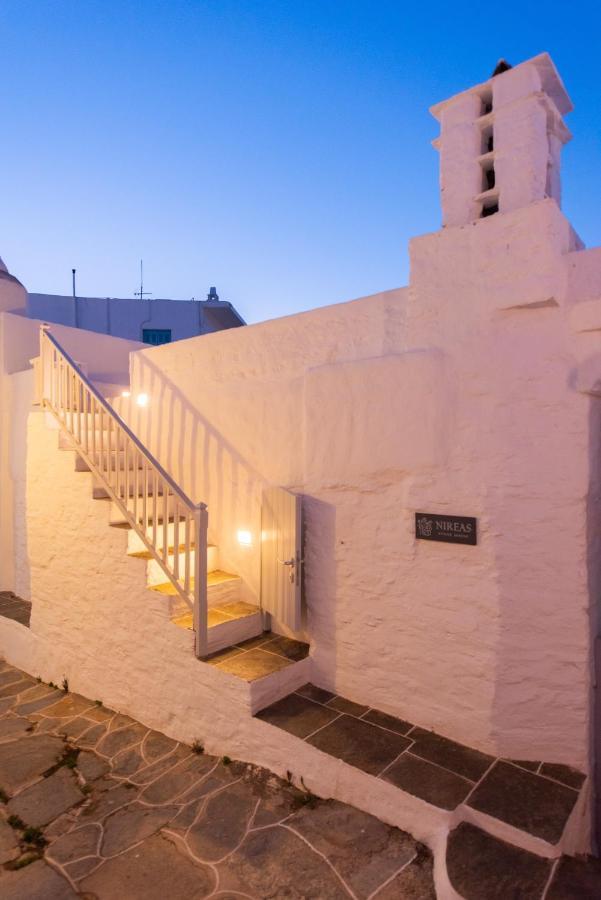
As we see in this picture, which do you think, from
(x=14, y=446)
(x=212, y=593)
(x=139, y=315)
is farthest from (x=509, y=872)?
(x=139, y=315)

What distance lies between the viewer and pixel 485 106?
4.26 m

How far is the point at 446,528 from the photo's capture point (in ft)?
13.5

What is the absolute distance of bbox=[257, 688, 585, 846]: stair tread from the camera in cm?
328

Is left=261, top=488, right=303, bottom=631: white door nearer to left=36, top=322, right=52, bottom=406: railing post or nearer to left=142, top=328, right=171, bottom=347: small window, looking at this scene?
left=36, top=322, right=52, bottom=406: railing post

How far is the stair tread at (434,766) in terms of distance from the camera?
129 inches

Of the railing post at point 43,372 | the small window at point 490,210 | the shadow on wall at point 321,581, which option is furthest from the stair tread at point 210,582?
the small window at point 490,210

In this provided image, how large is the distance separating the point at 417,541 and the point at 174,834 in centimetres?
281

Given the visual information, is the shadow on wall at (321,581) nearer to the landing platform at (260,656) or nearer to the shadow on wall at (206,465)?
the landing platform at (260,656)

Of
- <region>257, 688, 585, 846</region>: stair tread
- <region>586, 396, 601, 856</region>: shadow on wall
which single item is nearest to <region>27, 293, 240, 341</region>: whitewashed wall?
<region>257, 688, 585, 846</region>: stair tread

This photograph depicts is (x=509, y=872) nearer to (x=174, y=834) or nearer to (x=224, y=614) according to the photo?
(x=174, y=834)

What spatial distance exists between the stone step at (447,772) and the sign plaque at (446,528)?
1.61 meters

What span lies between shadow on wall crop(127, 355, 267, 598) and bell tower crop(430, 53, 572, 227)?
3424mm

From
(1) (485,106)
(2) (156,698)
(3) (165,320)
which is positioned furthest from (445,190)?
(3) (165,320)

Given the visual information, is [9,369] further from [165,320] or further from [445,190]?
[165,320]
